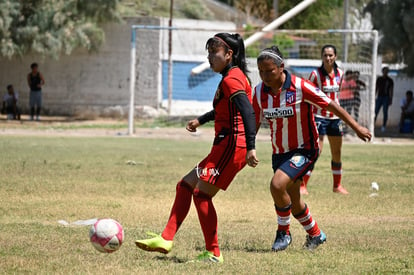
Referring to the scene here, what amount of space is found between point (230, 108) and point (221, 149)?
1.20 feet

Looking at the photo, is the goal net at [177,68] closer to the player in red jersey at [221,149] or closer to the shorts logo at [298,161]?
the shorts logo at [298,161]

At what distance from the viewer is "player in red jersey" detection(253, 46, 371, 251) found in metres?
7.55

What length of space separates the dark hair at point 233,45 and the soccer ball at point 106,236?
5.83 ft

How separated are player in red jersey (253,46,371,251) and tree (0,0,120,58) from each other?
934 inches

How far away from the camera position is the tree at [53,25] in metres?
30.4

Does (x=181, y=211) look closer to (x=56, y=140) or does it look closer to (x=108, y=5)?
(x=56, y=140)

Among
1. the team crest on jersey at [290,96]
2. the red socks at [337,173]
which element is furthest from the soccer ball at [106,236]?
the red socks at [337,173]

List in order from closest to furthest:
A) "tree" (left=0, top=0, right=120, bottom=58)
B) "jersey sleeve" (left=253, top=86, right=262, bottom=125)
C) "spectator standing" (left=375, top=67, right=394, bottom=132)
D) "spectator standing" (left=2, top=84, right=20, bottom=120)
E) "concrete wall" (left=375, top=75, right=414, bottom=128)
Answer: "jersey sleeve" (left=253, top=86, right=262, bottom=125) → "spectator standing" (left=375, top=67, right=394, bottom=132) → "tree" (left=0, top=0, right=120, bottom=58) → "spectator standing" (left=2, top=84, right=20, bottom=120) → "concrete wall" (left=375, top=75, right=414, bottom=128)

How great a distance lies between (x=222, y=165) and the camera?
23.1 ft

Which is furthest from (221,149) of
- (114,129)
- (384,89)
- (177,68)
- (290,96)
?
(177,68)

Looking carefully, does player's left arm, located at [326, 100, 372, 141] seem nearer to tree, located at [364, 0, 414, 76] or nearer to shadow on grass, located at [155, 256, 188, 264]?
shadow on grass, located at [155, 256, 188, 264]

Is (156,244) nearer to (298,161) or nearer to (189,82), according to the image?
(298,161)

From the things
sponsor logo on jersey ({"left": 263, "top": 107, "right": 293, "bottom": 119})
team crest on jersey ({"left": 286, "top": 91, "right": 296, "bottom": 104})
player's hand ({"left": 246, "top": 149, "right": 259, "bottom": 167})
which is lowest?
player's hand ({"left": 246, "top": 149, "right": 259, "bottom": 167})

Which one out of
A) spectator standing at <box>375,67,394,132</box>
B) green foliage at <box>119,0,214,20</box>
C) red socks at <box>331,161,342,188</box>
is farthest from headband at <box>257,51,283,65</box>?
green foliage at <box>119,0,214,20</box>
